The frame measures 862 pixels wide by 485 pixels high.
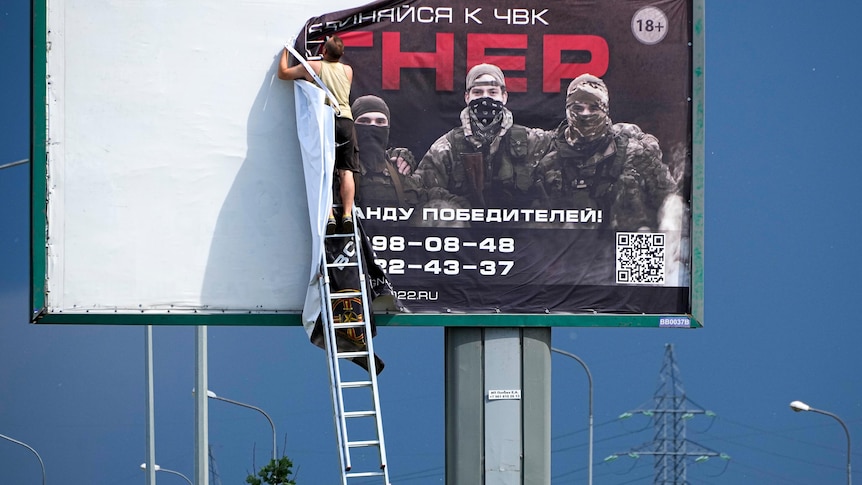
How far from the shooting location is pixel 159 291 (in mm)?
15523

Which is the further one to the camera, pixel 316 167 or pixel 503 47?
pixel 503 47

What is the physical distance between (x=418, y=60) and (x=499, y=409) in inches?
158

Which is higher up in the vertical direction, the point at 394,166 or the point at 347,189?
the point at 394,166

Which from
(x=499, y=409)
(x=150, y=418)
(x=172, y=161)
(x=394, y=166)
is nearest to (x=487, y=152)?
(x=394, y=166)

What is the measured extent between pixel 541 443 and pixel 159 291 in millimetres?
4551

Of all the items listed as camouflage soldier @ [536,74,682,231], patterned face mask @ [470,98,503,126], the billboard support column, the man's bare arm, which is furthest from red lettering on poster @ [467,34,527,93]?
the billboard support column

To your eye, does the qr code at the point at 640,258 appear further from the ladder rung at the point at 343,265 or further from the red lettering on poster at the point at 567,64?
the ladder rung at the point at 343,265

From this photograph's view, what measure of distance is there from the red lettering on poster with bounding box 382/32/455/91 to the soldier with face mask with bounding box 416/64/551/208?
27 centimetres

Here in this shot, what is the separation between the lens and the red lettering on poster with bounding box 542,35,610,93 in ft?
52.8

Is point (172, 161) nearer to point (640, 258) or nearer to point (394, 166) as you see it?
point (394, 166)

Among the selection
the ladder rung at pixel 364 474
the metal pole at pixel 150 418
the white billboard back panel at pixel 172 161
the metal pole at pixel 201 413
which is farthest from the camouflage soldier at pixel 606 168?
the metal pole at pixel 150 418

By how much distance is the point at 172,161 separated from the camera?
15.7 metres

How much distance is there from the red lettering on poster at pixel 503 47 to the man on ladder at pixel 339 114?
1504mm

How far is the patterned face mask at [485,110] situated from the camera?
52.5 ft
